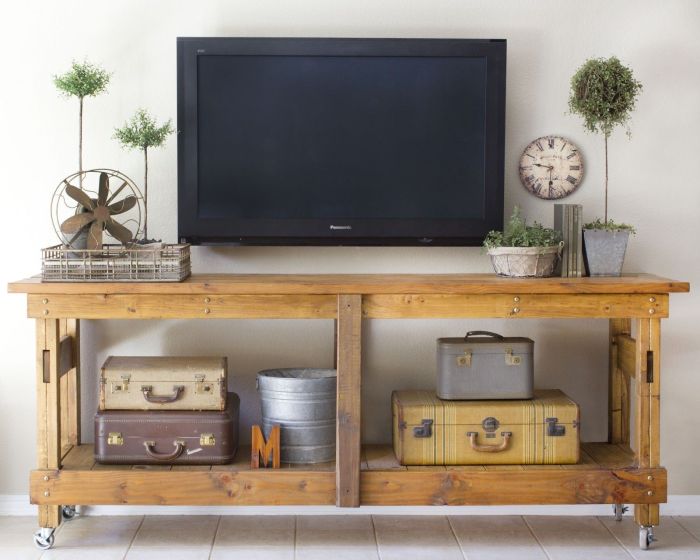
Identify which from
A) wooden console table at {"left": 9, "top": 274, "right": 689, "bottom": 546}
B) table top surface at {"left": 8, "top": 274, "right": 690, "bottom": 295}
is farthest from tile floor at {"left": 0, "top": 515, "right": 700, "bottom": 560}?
table top surface at {"left": 8, "top": 274, "right": 690, "bottom": 295}

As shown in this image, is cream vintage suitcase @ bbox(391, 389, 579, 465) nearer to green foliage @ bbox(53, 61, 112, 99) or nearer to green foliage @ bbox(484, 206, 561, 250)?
green foliage @ bbox(484, 206, 561, 250)

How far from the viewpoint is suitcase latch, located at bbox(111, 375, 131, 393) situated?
3172 mm

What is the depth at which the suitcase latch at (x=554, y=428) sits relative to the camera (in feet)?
10.5

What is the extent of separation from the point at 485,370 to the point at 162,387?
3.45 feet

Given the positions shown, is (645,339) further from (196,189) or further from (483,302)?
(196,189)

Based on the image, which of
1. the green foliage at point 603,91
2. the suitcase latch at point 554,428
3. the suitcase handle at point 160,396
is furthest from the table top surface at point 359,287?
the green foliage at point 603,91

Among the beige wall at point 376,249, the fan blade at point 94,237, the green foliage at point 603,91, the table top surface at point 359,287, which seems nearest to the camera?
the table top surface at point 359,287

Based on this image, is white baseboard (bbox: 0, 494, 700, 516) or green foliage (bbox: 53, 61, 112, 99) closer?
green foliage (bbox: 53, 61, 112, 99)

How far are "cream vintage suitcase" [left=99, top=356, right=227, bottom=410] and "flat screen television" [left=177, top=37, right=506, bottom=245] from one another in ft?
1.53

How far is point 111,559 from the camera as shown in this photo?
122 inches

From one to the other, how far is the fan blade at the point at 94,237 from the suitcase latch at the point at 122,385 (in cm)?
43

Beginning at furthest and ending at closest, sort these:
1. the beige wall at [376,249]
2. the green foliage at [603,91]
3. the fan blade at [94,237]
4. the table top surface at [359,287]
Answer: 1. the beige wall at [376,249]
2. the green foliage at [603,91]
3. the fan blade at [94,237]
4. the table top surface at [359,287]

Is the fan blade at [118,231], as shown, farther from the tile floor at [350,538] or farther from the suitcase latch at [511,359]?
the suitcase latch at [511,359]

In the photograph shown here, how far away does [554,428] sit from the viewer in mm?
3201
